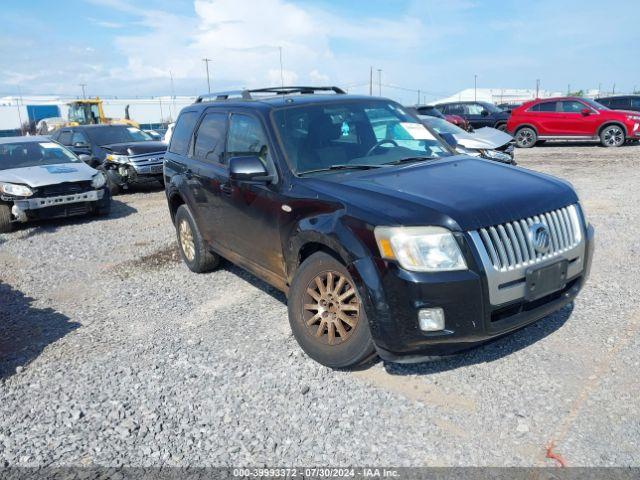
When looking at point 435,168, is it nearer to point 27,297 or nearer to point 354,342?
point 354,342

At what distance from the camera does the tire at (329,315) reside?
10.8 ft

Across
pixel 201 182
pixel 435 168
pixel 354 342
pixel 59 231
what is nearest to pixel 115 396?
pixel 354 342

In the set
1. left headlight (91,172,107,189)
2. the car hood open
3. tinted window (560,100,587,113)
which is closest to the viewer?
left headlight (91,172,107,189)

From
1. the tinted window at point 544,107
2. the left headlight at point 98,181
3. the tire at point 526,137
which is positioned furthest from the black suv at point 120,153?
the tinted window at point 544,107

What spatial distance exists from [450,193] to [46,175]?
7.86 metres

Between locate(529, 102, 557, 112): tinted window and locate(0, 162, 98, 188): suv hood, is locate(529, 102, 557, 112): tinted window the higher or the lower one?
the higher one

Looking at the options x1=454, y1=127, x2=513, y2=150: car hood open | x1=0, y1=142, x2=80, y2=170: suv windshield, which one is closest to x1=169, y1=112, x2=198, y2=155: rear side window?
x1=0, y1=142, x2=80, y2=170: suv windshield

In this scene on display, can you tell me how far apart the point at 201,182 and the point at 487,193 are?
289 cm

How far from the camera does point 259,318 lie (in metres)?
4.52

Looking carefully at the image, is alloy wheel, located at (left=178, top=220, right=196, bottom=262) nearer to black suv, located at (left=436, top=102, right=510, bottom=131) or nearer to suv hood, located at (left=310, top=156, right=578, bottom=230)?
suv hood, located at (left=310, top=156, right=578, bottom=230)

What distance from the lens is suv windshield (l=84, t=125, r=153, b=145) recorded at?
13.2m

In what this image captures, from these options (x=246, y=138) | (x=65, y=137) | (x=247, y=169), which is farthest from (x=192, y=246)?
(x=65, y=137)

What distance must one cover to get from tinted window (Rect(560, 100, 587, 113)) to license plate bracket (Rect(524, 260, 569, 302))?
1605 cm

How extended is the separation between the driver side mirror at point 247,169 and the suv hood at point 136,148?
9012 millimetres
